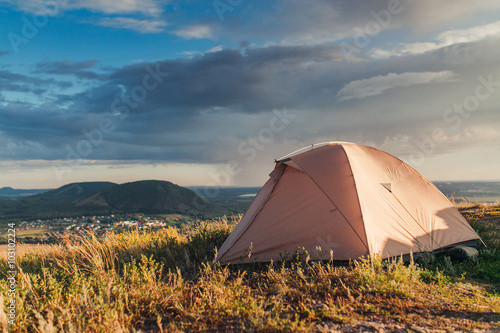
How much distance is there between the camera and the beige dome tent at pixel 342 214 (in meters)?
7.04

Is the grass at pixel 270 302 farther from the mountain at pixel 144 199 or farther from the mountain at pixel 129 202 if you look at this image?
the mountain at pixel 144 199

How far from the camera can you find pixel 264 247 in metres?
7.41

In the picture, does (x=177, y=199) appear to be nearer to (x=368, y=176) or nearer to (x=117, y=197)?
(x=117, y=197)

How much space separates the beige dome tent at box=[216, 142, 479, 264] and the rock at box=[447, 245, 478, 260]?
0.28 m

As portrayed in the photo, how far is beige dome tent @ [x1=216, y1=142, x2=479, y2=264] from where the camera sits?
7035mm

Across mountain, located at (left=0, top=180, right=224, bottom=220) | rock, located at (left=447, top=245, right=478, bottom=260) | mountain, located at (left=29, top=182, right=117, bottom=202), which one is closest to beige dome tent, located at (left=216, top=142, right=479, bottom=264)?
rock, located at (left=447, top=245, right=478, bottom=260)

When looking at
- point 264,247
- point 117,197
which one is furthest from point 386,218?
point 117,197

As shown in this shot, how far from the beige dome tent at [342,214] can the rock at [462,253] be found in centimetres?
28

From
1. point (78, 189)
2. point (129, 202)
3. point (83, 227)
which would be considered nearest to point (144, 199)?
point (129, 202)

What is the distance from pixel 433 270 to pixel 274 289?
3.79 metres

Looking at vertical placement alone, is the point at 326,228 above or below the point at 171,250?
above

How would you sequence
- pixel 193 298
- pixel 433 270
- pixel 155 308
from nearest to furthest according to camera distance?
pixel 155 308 → pixel 193 298 → pixel 433 270

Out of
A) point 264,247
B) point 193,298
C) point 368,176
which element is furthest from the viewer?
point 368,176

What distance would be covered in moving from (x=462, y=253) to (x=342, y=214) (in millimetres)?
3154
